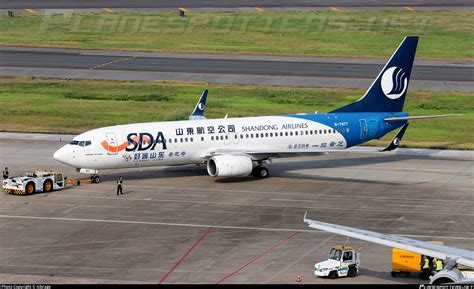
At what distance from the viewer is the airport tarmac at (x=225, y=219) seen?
5431cm

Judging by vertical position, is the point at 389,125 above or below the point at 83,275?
above

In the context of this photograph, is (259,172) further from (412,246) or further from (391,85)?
(412,246)

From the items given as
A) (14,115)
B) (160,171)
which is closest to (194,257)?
(160,171)

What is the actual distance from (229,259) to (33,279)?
1121cm

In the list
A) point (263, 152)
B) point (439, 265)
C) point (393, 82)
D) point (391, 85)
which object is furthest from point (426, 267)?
point (393, 82)

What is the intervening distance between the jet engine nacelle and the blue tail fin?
38.9ft

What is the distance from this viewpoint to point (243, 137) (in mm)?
79750

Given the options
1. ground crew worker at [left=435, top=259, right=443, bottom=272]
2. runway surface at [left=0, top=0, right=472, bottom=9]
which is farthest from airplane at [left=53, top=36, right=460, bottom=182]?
runway surface at [left=0, top=0, right=472, bottom=9]

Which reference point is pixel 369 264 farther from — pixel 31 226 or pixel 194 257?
pixel 31 226

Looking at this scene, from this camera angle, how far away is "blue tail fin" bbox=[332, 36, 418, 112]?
8512cm

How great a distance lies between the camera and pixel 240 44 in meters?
152

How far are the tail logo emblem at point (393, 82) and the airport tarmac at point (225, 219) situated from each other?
615 centimetres

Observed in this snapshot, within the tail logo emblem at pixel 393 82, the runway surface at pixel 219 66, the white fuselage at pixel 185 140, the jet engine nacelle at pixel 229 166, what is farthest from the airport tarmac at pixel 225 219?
the runway surface at pixel 219 66

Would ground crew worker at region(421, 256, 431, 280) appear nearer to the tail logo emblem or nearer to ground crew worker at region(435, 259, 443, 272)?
ground crew worker at region(435, 259, 443, 272)
